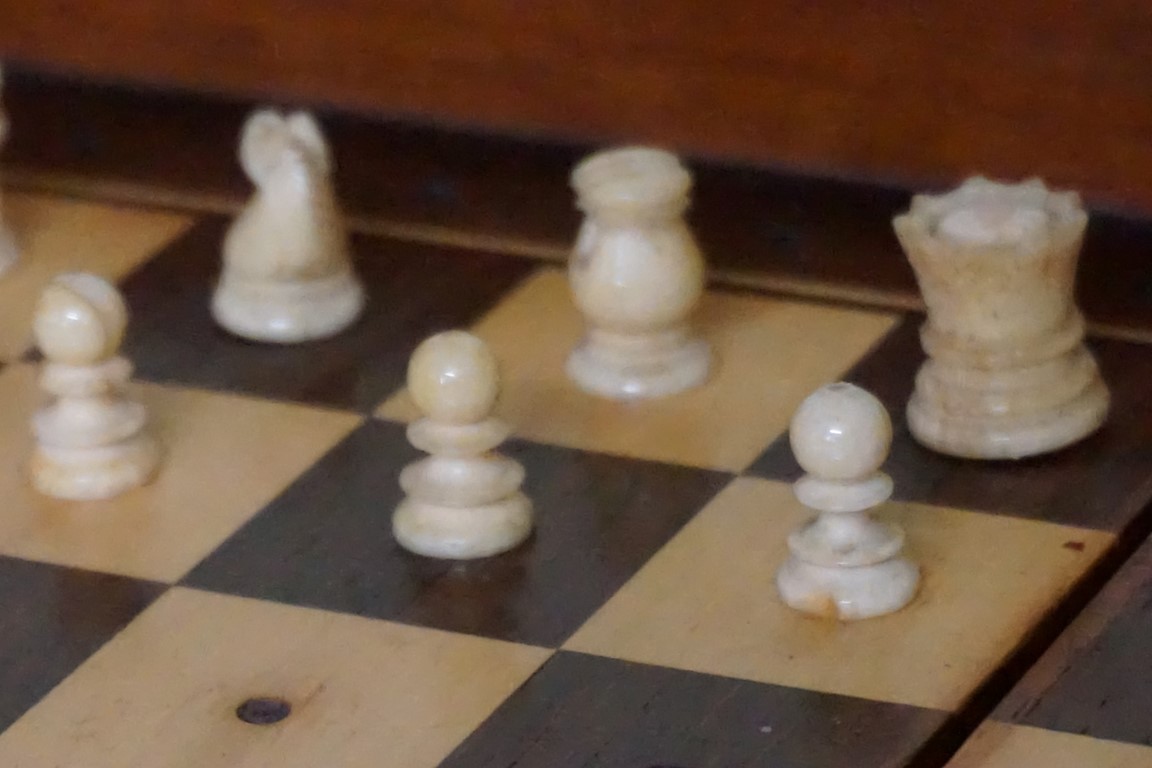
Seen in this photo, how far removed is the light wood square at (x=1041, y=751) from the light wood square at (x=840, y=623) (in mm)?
35

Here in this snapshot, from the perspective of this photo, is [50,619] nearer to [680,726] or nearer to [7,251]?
[680,726]

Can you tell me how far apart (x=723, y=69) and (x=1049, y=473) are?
1.56 ft

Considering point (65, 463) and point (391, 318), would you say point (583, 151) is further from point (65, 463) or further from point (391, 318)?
point (65, 463)

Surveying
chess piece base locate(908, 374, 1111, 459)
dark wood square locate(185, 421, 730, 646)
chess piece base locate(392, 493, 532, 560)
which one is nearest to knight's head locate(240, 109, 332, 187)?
dark wood square locate(185, 421, 730, 646)

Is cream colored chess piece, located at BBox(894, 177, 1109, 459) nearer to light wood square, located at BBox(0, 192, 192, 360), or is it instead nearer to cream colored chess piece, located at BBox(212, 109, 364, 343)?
cream colored chess piece, located at BBox(212, 109, 364, 343)

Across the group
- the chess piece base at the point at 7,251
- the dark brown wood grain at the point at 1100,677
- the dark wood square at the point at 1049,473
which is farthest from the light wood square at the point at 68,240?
the dark brown wood grain at the point at 1100,677

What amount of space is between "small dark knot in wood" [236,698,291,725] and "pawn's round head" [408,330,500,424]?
0.68 feet

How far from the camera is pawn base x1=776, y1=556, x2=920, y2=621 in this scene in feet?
3.85

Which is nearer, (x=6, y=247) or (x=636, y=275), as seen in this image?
(x=636, y=275)

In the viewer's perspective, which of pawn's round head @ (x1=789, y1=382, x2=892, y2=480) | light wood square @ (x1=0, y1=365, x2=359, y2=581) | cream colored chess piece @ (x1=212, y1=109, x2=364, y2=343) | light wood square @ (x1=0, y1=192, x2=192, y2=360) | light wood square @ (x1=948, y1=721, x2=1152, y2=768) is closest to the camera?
light wood square @ (x1=948, y1=721, x2=1152, y2=768)

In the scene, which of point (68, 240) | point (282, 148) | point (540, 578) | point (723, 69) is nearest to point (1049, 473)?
point (540, 578)

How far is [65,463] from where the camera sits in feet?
4.37

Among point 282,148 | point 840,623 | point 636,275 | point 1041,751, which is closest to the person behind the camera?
point 1041,751

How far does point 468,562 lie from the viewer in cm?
125
